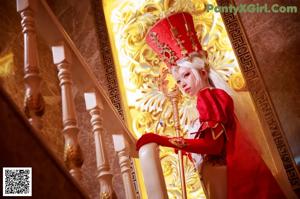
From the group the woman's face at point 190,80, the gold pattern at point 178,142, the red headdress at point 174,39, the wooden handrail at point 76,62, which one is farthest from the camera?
the red headdress at point 174,39

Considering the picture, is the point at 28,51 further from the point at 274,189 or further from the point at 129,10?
the point at 129,10

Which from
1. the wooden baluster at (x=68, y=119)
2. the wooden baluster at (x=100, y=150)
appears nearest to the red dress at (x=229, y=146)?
the wooden baluster at (x=100, y=150)

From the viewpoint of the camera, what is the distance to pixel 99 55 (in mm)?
4332

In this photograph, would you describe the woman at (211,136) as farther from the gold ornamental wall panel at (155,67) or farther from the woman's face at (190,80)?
the gold ornamental wall panel at (155,67)

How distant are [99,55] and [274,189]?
229 cm

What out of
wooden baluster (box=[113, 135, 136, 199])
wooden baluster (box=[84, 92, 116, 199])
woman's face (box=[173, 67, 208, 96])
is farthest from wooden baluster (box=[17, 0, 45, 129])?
woman's face (box=[173, 67, 208, 96])

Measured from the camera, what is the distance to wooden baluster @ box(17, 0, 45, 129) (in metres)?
1.89

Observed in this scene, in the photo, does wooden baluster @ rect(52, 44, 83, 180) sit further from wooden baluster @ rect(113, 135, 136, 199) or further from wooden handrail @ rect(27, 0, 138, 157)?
wooden baluster @ rect(113, 135, 136, 199)

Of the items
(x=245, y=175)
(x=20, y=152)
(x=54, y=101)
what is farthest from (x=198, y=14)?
(x=20, y=152)

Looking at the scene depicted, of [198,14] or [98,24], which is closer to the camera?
[198,14]

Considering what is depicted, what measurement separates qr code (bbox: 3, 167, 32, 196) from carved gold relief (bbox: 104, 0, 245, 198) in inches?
77.6

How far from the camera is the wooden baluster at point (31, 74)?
189cm

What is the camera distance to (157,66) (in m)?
4.09

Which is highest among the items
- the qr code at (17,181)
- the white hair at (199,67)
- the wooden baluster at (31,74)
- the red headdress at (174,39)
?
the red headdress at (174,39)
